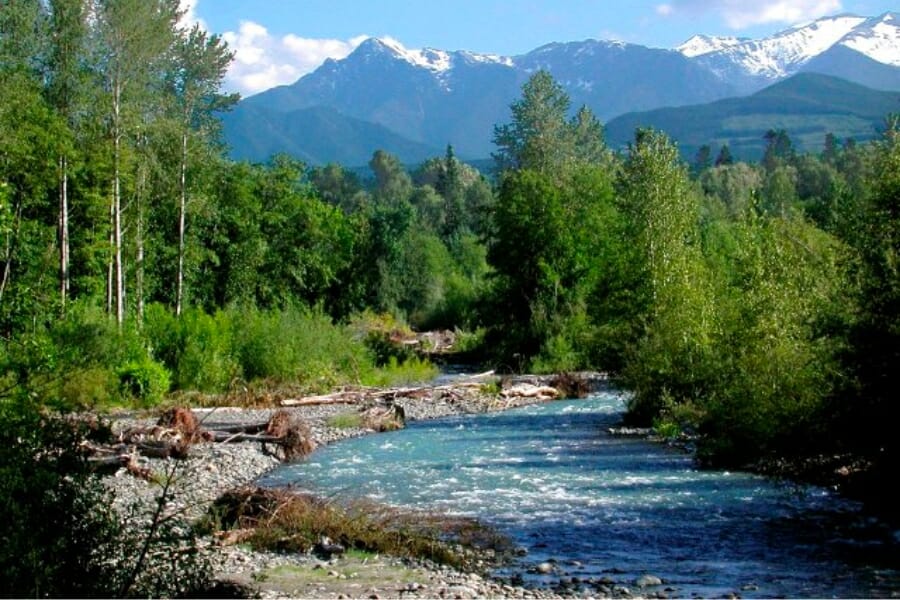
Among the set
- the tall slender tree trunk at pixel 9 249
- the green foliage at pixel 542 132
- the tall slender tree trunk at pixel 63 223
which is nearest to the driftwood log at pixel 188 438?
the tall slender tree trunk at pixel 9 249

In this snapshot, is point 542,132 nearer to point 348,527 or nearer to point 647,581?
point 348,527

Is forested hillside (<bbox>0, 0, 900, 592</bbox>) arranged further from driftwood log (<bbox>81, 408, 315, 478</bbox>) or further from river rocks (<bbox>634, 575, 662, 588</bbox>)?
river rocks (<bbox>634, 575, 662, 588</bbox>)

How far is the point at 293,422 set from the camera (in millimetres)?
26172

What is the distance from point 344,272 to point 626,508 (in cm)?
5375

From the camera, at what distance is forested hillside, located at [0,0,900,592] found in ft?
52.7

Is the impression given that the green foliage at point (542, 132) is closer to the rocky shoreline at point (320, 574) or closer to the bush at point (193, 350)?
the bush at point (193, 350)

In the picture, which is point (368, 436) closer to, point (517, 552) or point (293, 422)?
point (293, 422)

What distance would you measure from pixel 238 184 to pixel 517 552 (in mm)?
43809

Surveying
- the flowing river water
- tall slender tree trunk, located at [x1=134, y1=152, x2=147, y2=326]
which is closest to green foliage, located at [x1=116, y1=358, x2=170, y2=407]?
tall slender tree trunk, located at [x1=134, y1=152, x2=147, y2=326]

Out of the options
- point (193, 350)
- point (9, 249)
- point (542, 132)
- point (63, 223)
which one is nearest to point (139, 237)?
point (63, 223)

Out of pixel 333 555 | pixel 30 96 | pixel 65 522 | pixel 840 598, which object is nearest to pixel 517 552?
pixel 333 555

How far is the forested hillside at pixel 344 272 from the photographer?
52.7 feet

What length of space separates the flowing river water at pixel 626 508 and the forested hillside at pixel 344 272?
130 centimetres

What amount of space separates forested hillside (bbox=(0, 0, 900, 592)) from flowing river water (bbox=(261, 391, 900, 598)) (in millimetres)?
1295
